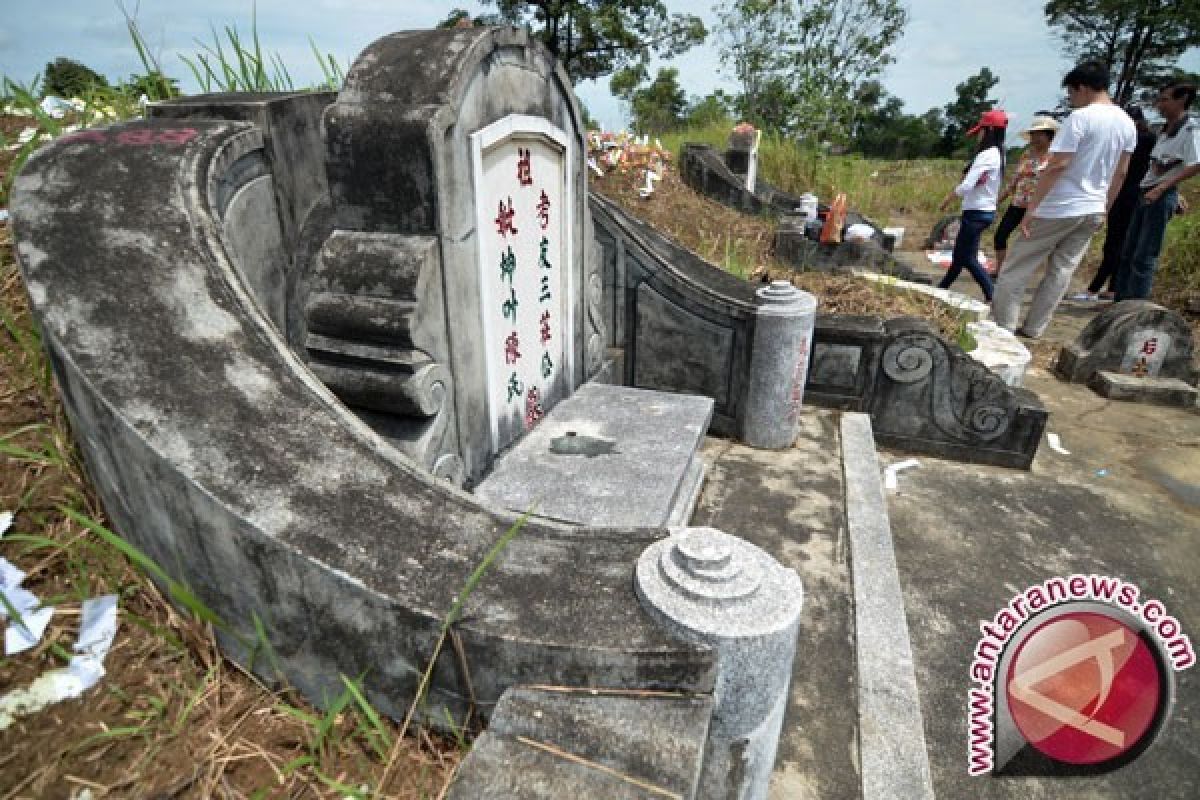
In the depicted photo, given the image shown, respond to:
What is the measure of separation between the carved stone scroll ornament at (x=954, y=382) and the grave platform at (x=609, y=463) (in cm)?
159

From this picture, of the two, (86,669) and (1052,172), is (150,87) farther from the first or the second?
(1052,172)

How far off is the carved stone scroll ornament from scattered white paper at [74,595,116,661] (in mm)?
4337

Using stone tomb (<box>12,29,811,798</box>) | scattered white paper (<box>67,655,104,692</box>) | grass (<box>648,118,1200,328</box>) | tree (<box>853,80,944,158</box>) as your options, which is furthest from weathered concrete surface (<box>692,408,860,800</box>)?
tree (<box>853,80,944,158</box>)

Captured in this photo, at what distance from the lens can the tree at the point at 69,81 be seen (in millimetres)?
3383

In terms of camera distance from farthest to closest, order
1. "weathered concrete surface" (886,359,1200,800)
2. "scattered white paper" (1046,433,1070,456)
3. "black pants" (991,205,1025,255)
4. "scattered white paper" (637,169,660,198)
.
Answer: "scattered white paper" (637,169,660,198), "black pants" (991,205,1025,255), "scattered white paper" (1046,433,1070,456), "weathered concrete surface" (886,359,1200,800)

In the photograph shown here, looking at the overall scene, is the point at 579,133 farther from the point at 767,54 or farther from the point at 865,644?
the point at 767,54

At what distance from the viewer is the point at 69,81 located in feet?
13.0

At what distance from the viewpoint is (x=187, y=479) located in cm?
131

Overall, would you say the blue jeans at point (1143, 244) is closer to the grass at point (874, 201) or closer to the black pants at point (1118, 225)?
the black pants at point (1118, 225)

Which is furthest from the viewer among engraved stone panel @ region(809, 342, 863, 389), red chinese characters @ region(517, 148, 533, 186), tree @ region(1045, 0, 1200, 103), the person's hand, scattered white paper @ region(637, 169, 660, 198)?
tree @ region(1045, 0, 1200, 103)

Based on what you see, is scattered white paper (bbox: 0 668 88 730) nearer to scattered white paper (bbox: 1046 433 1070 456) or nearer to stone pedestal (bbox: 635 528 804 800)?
stone pedestal (bbox: 635 528 804 800)

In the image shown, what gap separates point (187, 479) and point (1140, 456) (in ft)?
19.6

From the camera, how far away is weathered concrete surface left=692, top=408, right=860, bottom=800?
2.08 meters

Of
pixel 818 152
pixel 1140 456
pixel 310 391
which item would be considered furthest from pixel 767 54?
pixel 310 391
